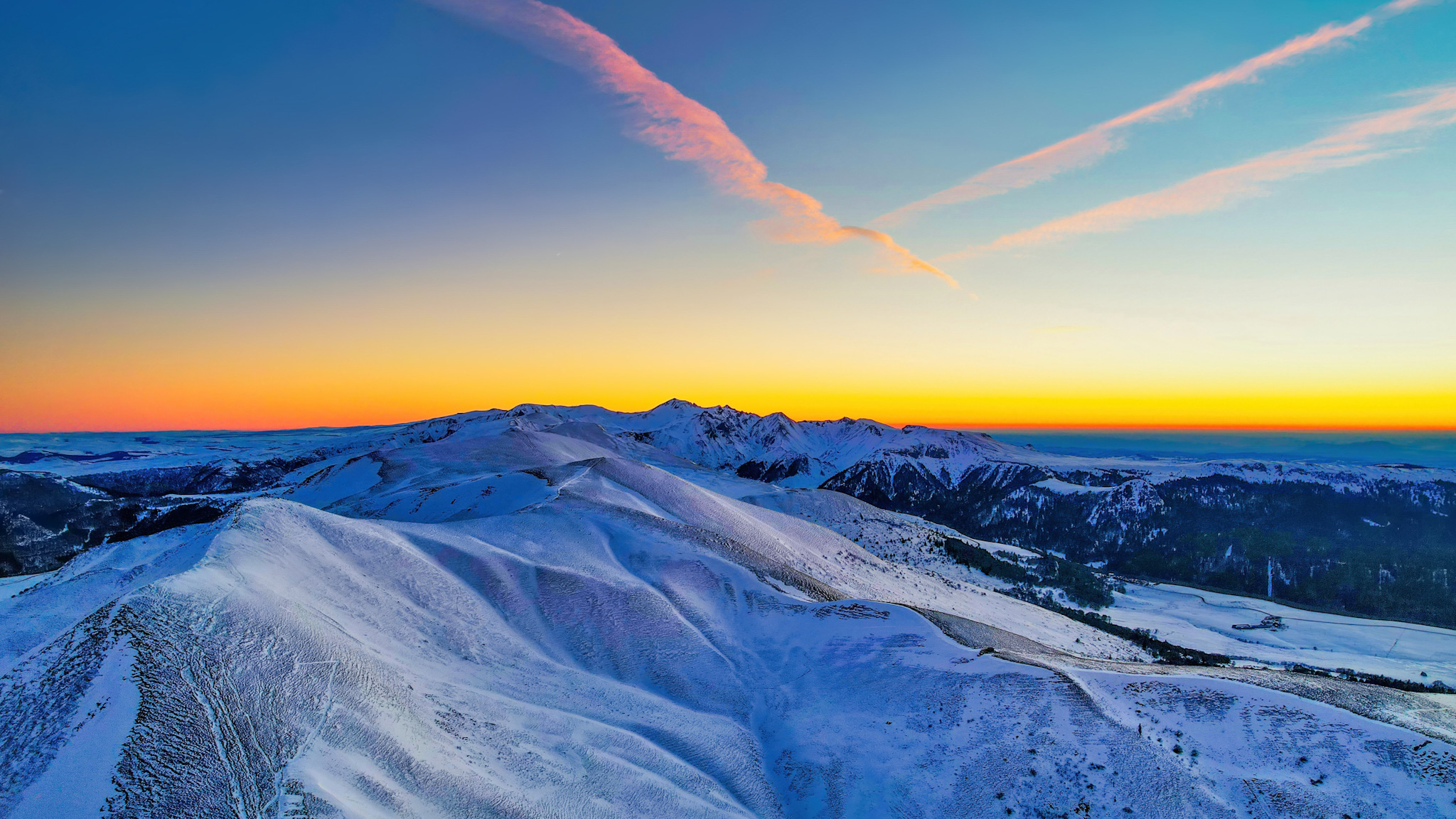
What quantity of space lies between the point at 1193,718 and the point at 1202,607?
10447 cm


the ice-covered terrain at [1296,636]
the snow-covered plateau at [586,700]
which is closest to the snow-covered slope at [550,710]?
the snow-covered plateau at [586,700]

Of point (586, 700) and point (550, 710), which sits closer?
point (550, 710)

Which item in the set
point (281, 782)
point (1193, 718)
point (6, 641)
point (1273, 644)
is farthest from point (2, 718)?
point (1273, 644)

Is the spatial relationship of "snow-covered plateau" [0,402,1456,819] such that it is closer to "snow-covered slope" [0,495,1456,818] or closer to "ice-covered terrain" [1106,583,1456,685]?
"snow-covered slope" [0,495,1456,818]

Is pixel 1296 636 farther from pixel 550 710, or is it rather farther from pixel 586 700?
pixel 550 710

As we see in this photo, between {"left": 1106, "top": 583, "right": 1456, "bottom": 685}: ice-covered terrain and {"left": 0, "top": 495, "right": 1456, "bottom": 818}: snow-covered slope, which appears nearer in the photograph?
{"left": 0, "top": 495, "right": 1456, "bottom": 818}: snow-covered slope

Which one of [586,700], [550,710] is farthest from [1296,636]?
[550,710]

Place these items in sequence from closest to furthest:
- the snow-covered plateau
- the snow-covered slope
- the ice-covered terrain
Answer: the snow-covered slope, the snow-covered plateau, the ice-covered terrain

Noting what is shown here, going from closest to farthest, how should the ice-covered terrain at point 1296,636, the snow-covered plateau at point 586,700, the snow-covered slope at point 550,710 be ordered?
the snow-covered slope at point 550,710 → the snow-covered plateau at point 586,700 → the ice-covered terrain at point 1296,636

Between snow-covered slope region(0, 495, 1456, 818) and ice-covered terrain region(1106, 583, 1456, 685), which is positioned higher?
snow-covered slope region(0, 495, 1456, 818)

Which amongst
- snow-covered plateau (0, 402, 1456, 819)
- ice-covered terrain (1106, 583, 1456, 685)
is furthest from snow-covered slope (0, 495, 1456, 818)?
ice-covered terrain (1106, 583, 1456, 685)

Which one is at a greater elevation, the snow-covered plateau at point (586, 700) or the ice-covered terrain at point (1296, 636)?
the snow-covered plateau at point (586, 700)

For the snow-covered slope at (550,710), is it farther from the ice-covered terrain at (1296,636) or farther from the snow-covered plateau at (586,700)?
the ice-covered terrain at (1296,636)

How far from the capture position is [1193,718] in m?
27.1
